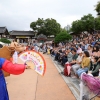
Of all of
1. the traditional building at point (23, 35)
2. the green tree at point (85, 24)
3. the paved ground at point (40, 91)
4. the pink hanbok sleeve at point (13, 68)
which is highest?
the green tree at point (85, 24)

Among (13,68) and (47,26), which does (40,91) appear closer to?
(13,68)

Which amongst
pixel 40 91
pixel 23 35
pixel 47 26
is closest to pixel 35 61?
pixel 40 91

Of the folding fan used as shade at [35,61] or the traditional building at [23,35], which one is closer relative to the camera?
the folding fan used as shade at [35,61]

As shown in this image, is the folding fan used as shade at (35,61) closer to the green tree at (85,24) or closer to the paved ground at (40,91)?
the paved ground at (40,91)

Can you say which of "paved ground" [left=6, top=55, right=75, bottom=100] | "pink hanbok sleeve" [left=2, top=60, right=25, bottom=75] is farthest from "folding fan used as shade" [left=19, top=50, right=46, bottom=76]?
"paved ground" [left=6, top=55, right=75, bottom=100]

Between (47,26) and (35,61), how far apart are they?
130ft

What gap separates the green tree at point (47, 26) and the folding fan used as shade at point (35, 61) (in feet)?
127

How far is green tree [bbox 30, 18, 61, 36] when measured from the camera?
42000mm

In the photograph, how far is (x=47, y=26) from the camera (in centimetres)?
4238

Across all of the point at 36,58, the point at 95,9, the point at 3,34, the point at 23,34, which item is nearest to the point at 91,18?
the point at 95,9

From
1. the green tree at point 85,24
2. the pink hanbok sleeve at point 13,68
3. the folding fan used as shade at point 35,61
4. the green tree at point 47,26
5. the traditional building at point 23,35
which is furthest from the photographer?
the traditional building at point 23,35

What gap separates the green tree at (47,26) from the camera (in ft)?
138

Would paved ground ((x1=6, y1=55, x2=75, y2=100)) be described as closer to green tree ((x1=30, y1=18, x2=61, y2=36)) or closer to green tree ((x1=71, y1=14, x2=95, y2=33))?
green tree ((x1=71, y1=14, x2=95, y2=33))

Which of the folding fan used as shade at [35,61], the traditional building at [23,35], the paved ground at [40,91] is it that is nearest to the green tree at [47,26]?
the traditional building at [23,35]
